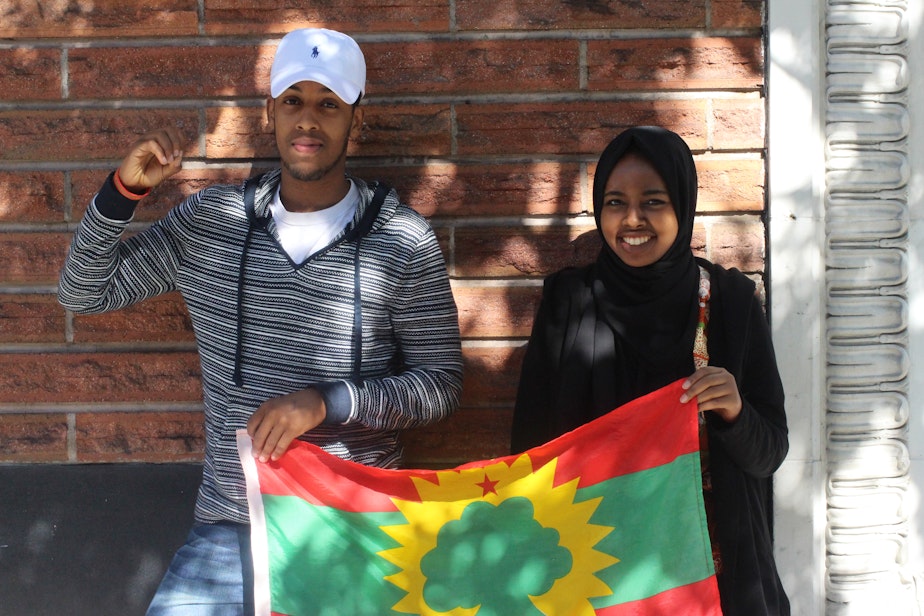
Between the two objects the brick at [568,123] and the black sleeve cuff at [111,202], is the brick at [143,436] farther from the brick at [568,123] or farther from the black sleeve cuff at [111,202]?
the brick at [568,123]

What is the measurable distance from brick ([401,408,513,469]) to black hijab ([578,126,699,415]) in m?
0.69

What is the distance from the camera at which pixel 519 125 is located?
3.39 m

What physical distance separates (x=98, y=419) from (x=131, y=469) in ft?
0.66

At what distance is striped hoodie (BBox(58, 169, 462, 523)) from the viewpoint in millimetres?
2863

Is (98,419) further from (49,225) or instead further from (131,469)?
(49,225)

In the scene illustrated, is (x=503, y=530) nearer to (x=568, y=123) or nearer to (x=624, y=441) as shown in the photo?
(x=624, y=441)

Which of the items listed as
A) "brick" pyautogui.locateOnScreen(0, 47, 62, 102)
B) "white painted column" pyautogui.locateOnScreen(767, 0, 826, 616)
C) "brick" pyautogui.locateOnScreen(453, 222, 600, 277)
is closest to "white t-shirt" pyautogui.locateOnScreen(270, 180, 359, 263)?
"brick" pyautogui.locateOnScreen(453, 222, 600, 277)

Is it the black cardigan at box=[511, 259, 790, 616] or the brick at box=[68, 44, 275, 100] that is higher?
the brick at box=[68, 44, 275, 100]

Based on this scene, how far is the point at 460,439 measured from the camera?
348cm

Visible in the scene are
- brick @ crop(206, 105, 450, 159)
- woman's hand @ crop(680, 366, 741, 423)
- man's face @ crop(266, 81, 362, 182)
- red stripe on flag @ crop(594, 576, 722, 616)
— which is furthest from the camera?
brick @ crop(206, 105, 450, 159)

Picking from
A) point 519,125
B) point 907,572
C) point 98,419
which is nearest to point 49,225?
point 98,419

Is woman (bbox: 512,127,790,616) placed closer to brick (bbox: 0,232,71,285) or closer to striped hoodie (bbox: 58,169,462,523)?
striped hoodie (bbox: 58,169,462,523)

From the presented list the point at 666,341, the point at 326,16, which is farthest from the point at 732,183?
the point at 326,16

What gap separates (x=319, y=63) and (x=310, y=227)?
1.51ft
